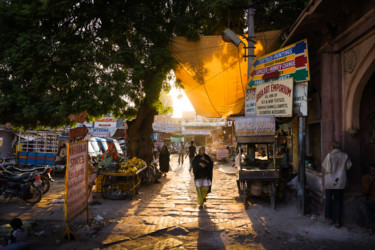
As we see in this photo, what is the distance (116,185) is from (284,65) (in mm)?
6582

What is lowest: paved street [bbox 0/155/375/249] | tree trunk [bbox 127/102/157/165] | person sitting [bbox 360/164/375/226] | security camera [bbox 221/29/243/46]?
paved street [bbox 0/155/375/249]

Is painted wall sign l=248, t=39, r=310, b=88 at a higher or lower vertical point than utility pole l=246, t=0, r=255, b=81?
lower

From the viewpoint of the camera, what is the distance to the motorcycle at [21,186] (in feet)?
25.6

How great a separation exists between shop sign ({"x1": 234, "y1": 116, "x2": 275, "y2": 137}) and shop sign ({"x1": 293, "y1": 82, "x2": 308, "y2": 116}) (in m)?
0.80

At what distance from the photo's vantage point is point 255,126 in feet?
24.8

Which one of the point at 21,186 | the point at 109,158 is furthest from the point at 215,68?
the point at 21,186

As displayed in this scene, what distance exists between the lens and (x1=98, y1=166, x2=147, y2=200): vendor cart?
28.7ft

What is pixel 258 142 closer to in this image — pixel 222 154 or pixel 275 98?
pixel 275 98

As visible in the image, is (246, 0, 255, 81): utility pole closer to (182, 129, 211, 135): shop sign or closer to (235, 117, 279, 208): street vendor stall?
(235, 117, 279, 208): street vendor stall

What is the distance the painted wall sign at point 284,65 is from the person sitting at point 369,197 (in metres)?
2.54

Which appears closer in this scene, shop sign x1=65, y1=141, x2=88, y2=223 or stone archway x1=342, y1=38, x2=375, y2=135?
A: shop sign x1=65, y1=141, x2=88, y2=223

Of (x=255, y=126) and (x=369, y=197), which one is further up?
(x=255, y=126)

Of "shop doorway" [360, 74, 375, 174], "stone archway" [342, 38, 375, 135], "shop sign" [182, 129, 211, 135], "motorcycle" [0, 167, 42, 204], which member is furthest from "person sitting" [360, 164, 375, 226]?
"shop sign" [182, 129, 211, 135]

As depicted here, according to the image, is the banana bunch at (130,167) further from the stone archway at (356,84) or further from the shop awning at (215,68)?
the stone archway at (356,84)
